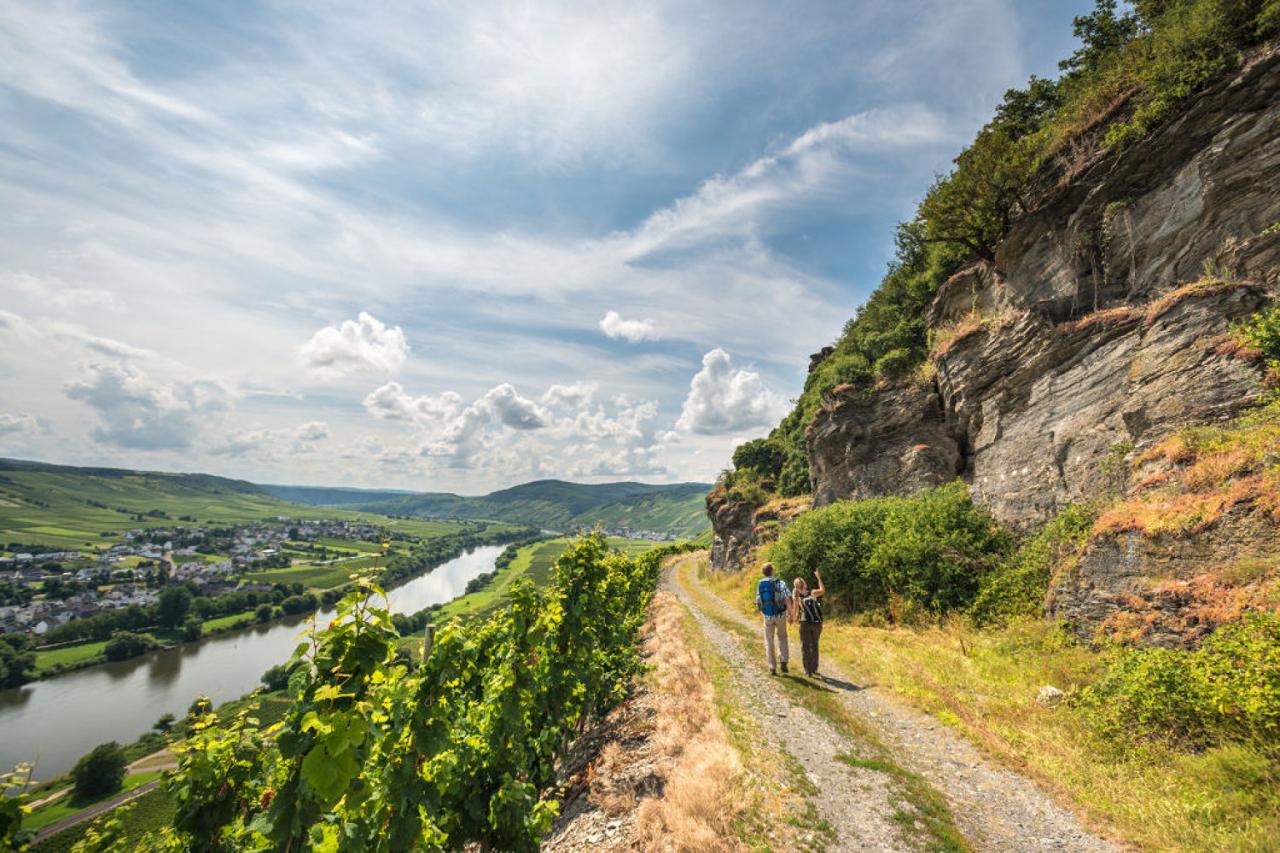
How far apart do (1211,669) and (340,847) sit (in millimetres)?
11825

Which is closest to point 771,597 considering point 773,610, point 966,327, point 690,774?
point 773,610


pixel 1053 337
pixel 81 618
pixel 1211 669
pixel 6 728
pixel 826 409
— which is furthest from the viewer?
pixel 81 618

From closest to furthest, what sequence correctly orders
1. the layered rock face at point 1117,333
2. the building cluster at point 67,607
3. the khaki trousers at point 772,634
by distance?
the layered rock face at point 1117,333, the khaki trousers at point 772,634, the building cluster at point 67,607

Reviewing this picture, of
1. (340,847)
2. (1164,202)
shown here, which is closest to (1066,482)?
(1164,202)

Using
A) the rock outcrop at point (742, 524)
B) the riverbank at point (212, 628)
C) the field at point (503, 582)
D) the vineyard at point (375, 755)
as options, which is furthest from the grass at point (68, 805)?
the vineyard at point (375, 755)

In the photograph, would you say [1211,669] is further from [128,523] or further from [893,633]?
[128,523]

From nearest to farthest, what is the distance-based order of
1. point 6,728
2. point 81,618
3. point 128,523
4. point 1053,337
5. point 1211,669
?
1. point 1211,669
2. point 1053,337
3. point 6,728
4. point 81,618
5. point 128,523

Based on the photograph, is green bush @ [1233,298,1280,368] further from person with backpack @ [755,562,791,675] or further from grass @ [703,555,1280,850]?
person with backpack @ [755,562,791,675]

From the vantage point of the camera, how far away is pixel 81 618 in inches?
3361

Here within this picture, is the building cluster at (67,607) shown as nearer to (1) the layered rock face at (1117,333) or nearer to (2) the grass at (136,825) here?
(2) the grass at (136,825)

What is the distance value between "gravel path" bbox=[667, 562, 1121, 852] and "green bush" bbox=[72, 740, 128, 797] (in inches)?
1976

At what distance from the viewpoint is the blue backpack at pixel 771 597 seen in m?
12.9

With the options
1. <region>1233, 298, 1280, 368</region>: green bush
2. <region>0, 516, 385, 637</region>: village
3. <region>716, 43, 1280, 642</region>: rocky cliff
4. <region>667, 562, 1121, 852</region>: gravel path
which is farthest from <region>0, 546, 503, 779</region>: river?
<region>1233, 298, 1280, 368</region>: green bush

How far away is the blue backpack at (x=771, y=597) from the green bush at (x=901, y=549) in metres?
6.84
